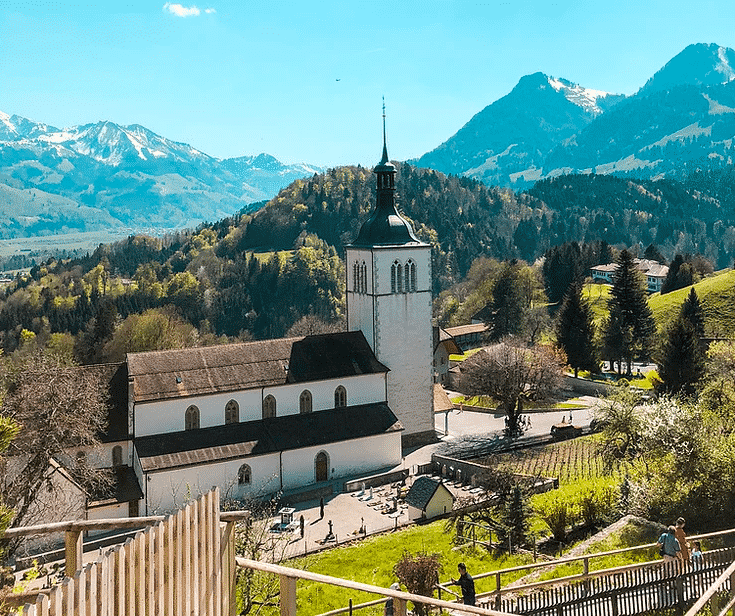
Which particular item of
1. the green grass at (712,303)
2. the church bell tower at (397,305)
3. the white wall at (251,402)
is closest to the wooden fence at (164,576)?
the white wall at (251,402)

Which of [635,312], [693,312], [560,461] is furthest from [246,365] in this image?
[693,312]

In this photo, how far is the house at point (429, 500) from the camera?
34.0 m

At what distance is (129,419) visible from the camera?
3650 centimetres

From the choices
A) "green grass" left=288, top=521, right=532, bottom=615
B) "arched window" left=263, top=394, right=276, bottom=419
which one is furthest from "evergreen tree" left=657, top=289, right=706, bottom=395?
Result: "arched window" left=263, top=394, right=276, bottom=419

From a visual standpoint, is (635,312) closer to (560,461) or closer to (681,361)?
(681,361)

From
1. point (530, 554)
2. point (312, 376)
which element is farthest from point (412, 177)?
point (530, 554)

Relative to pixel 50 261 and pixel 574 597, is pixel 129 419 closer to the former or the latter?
pixel 574 597

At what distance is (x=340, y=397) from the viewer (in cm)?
4241

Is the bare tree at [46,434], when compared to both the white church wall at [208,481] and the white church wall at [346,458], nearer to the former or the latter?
the white church wall at [208,481]

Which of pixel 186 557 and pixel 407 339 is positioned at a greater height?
pixel 186 557

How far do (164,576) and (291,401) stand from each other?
3565cm

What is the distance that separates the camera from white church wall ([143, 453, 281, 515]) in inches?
1391

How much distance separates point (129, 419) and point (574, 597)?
1046 inches

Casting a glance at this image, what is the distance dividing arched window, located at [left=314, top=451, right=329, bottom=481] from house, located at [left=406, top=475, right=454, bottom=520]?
21.5ft
